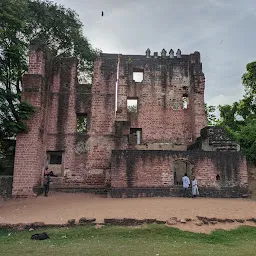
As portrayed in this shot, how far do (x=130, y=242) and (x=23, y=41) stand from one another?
47.3 ft

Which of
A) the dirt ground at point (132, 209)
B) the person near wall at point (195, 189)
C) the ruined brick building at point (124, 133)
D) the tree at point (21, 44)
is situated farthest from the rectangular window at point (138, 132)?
the dirt ground at point (132, 209)

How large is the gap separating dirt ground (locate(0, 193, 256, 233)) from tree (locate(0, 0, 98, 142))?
4282 mm

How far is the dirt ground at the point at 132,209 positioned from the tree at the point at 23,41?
4.28 meters

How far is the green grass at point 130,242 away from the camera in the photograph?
659 cm

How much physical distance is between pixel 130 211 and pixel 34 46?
34.6 ft

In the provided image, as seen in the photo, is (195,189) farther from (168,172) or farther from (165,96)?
(165,96)

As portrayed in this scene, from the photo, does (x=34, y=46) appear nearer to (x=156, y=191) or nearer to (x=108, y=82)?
(x=108, y=82)

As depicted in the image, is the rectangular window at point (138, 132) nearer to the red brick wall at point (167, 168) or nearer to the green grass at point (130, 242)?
the red brick wall at point (167, 168)

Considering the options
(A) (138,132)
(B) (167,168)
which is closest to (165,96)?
(A) (138,132)

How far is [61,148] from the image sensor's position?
633 inches

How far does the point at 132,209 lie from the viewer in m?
10.4

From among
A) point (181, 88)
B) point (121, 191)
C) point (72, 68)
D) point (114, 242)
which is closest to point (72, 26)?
point (72, 68)

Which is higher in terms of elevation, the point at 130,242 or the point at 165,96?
the point at 165,96

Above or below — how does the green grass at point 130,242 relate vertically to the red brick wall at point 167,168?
below
